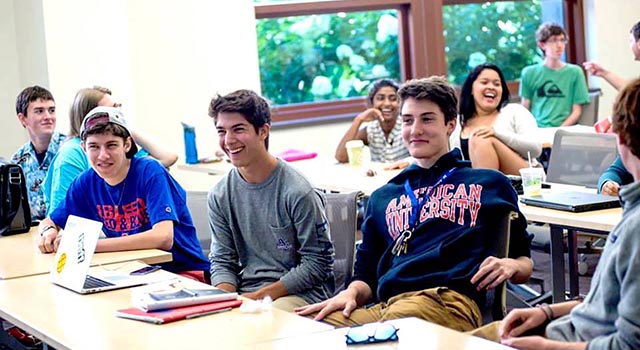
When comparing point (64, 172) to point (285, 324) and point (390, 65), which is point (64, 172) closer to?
point (285, 324)

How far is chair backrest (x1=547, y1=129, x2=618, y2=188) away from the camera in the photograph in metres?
4.89

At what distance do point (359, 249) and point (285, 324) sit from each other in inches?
32.6

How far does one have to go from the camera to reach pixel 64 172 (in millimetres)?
4633

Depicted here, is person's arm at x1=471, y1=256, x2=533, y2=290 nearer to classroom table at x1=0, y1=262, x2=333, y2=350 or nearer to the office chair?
classroom table at x1=0, y1=262, x2=333, y2=350

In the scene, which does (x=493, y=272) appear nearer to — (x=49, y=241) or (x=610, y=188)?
(x=610, y=188)

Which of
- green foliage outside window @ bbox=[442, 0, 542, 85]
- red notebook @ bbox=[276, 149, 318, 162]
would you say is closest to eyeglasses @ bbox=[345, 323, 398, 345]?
red notebook @ bbox=[276, 149, 318, 162]

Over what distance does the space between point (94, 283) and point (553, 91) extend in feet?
19.1

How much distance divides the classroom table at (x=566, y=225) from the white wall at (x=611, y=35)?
5041 mm

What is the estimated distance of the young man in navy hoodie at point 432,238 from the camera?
3.10 metres

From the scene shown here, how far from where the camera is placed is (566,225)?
12.5 ft

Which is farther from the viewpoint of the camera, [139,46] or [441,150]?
[139,46]

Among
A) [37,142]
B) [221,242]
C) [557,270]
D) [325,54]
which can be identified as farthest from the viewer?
[325,54]

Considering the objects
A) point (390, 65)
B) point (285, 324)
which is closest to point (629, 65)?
point (390, 65)

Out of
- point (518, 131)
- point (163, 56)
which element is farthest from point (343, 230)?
point (163, 56)
